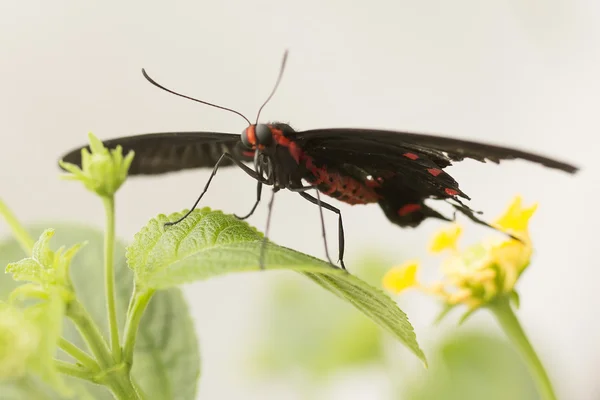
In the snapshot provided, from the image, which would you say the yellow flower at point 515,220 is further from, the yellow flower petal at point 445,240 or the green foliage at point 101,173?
the green foliage at point 101,173

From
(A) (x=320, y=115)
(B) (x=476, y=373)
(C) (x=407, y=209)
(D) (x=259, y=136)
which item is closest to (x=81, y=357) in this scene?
(D) (x=259, y=136)

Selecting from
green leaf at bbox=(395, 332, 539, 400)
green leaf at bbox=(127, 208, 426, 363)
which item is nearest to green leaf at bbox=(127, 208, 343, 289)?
green leaf at bbox=(127, 208, 426, 363)

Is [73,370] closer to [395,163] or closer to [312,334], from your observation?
[395,163]

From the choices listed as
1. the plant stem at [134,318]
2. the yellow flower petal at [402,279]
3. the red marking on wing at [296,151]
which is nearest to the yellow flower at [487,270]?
the yellow flower petal at [402,279]

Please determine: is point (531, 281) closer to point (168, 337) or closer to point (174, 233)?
point (168, 337)

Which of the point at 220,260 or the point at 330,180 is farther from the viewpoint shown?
the point at 330,180

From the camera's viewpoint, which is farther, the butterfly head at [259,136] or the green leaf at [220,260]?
the butterfly head at [259,136]

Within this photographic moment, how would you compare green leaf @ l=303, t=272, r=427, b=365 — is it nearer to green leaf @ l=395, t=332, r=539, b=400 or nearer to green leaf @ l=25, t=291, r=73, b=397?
green leaf @ l=25, t=291, r=73, b=397

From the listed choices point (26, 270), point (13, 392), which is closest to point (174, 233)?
point (26, 270)
